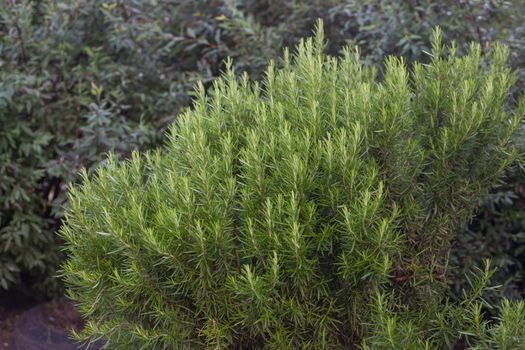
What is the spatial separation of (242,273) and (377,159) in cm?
73

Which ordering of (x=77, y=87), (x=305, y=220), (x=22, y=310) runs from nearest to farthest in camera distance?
(x=305, y=220) < (x=77, y=87) < (x=22, y=310)

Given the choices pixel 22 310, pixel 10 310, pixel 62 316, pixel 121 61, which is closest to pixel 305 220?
pixel 62 316

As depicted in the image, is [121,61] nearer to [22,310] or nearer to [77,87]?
[77,87]

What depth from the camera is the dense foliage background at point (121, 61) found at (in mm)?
4613

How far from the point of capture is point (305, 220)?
8.74ft

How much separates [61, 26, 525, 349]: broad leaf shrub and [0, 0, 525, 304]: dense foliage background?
144 centimetres

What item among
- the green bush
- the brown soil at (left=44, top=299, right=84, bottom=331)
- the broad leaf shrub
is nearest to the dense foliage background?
the green bush

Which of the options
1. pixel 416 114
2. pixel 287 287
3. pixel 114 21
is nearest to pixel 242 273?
pixel 287 287

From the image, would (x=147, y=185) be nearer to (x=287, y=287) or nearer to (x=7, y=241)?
(x=287, y=287)

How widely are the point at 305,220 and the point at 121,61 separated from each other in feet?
10.2

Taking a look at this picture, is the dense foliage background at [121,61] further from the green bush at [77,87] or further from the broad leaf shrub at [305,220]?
the broad leaf shrub at [305,220]

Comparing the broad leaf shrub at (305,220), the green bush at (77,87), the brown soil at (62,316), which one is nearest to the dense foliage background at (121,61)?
the green bush at (77,87)

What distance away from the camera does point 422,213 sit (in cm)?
296

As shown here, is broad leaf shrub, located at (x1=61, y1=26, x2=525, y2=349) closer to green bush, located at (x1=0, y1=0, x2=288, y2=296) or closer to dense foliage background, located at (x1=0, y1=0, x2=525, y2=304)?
dense foliage background, located at (x1=0, y1=0, x2=525, y2=304)
